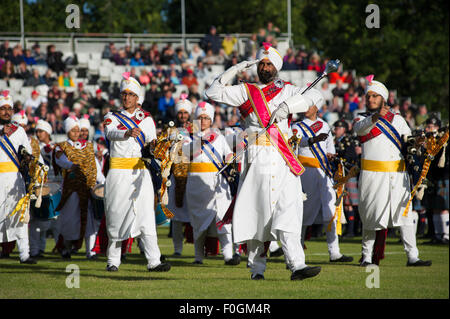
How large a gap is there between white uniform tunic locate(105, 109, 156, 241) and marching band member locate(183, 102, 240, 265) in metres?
1.68

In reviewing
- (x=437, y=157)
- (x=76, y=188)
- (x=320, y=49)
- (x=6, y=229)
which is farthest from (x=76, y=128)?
(x=320, y=49)

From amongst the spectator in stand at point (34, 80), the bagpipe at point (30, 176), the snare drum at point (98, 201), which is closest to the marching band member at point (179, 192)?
the snare drum at point (98, 201)

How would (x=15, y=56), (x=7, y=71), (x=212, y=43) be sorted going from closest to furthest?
1. (x=7, y=71)
2. (x=15, y=56)
3. (x=212, y=43)

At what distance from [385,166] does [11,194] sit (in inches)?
214

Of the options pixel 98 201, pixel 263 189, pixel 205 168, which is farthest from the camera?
pixel 98 201

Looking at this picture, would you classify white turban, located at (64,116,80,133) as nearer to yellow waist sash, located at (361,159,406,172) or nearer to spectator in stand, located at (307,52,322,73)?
yellow waist sash, located at (361,159,406,172)

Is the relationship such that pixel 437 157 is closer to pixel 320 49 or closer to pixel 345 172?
pixel 345 172

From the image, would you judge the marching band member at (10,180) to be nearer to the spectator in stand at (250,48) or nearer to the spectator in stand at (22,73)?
the spectator in stand at (22,73)

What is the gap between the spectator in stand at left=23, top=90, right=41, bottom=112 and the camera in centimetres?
2281

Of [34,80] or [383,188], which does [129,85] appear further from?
[34,80]

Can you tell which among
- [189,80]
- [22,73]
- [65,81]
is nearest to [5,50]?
[22,73]

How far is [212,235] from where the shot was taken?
13.1 meters

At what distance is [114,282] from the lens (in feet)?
33.8

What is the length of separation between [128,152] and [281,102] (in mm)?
2530
